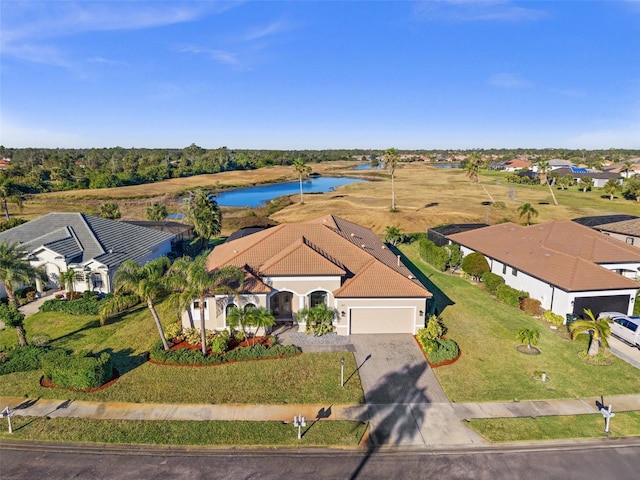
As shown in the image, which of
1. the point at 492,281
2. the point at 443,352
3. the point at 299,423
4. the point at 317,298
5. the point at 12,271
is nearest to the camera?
the point at 299,423

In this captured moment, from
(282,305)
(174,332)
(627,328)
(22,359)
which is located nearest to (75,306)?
(22,359)

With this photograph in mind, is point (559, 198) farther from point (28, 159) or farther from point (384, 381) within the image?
point (28, 159)

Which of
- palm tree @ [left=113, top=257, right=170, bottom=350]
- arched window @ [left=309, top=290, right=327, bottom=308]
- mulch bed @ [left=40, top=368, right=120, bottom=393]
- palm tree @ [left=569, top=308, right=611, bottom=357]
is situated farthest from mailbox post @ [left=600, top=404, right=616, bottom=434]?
mulch bed @ [left=40, top=368, right=120, bottom=393]

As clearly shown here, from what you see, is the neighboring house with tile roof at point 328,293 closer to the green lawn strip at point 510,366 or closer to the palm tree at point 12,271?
the green lawn strip at point 510,366

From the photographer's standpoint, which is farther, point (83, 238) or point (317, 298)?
point (83, 238)

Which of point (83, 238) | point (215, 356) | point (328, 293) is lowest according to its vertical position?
point (215, 356)

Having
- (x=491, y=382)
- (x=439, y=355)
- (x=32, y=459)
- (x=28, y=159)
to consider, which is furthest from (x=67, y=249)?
(x=28, y=159)

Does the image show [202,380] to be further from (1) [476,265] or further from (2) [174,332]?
(1) [476,265]
